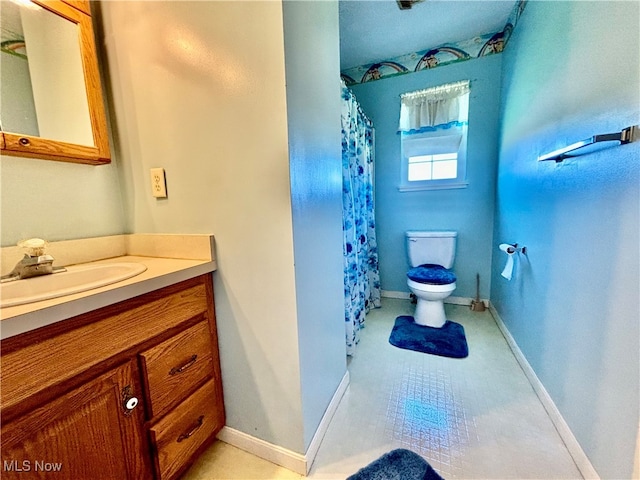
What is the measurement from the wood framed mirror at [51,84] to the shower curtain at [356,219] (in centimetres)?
121

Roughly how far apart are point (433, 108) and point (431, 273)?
1496 millimetres

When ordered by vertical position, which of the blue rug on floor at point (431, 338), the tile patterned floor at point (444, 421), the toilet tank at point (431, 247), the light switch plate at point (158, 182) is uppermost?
the light switch plate at point (158, 182)

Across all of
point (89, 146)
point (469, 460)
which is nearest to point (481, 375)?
point (469, 460)

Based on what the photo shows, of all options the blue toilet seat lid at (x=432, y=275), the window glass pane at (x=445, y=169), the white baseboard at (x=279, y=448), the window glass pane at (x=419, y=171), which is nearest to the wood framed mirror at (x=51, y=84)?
the white baseboard at (x=279, y=448)

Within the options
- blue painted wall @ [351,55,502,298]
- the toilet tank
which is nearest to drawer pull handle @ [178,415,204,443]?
the toilet tank

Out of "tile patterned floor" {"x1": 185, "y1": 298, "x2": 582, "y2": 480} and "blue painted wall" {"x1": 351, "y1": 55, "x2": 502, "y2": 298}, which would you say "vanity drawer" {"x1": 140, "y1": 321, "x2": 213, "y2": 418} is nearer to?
"tile patterned floor" {"x1": 185, "y1": 298, "x2": 582, "y2": 480}

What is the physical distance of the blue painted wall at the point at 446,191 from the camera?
88.5 inches

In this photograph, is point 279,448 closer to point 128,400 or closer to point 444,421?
point 128,400

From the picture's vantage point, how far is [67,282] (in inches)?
35.5

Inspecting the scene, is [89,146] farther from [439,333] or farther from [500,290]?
[500,290]

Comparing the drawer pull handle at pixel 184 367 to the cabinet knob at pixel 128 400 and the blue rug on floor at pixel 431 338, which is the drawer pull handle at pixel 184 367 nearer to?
the cabinet knob at pixel 128 400

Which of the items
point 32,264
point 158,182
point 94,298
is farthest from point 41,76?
point 94,298

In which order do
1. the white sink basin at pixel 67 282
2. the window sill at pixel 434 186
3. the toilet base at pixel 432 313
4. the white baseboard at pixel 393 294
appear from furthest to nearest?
1. the white baseboard at pixel 393 294
2. the window sill at pixel 434 186
3. the toilet base at pixel 432 313
4. the white sink basin at pixel 67 282

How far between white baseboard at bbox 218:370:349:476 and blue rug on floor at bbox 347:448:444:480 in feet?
0.57
